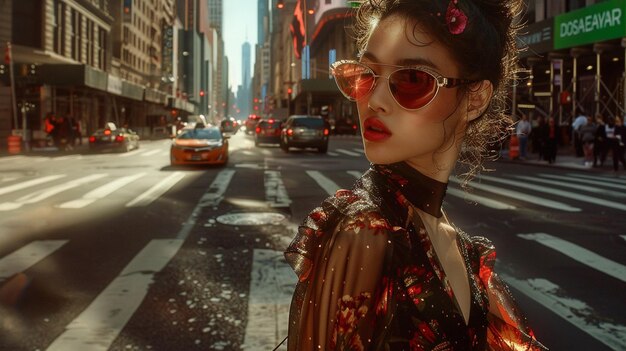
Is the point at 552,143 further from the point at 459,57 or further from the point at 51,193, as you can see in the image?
the point at 459,57

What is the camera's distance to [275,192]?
14.4 m

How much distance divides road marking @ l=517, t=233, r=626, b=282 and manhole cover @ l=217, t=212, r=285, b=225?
150 inches

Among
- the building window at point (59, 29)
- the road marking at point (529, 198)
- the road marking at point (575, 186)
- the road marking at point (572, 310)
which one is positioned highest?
the building window at point (59, 29)

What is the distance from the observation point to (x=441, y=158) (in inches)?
61.4

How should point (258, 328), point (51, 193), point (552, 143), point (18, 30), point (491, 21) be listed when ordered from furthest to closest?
point (18, 30) → point (552, 143) → point (51, 193) → point (258, 328) → point (491, 21)

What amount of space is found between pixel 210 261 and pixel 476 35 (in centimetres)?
612

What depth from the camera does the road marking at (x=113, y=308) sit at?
15.0 feet

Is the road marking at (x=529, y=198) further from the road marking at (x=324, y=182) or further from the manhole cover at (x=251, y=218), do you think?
the manhole cover at (x=251, y=218)

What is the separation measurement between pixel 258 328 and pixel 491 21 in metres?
3.74

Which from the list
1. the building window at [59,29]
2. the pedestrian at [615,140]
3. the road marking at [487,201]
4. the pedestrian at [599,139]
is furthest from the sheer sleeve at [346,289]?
the building window at [59,29]

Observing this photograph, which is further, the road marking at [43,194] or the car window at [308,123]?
the car window at [308,123]

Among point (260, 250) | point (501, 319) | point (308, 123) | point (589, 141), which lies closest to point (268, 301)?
point (260, 250)

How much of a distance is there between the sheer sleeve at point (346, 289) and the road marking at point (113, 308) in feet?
11.8

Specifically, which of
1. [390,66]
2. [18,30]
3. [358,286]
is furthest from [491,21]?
[18,30]
